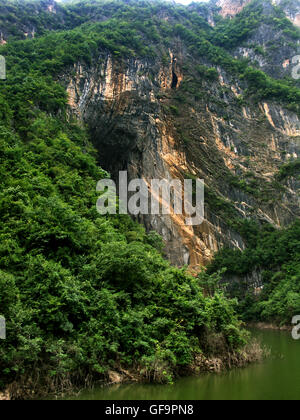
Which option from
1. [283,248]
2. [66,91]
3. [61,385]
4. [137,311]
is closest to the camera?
[61,385]

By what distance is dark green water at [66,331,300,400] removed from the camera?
6668mm

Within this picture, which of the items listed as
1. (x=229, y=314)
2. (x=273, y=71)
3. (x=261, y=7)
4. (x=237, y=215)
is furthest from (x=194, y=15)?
(x=229, y=314)

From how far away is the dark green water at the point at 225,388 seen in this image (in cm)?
667

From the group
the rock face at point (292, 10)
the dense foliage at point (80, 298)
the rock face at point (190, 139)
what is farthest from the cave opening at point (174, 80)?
the dense foliage at point (80, 298)

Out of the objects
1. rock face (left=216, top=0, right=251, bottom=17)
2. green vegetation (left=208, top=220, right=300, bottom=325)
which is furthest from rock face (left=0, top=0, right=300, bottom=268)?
rock face (left=216, top=0, right=251, bottom=17)

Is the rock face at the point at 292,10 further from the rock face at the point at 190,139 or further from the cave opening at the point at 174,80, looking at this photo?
the cave opening at the point at 174,80

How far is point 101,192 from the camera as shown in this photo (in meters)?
16.1

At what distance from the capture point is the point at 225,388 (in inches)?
289

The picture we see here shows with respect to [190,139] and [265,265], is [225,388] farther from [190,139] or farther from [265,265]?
[190,139]

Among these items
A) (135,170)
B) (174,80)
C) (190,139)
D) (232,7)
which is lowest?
(135,170)

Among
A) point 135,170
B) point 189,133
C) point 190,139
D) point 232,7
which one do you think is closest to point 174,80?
point 189,133

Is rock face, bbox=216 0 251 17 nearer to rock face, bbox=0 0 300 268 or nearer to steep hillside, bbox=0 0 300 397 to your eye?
steep hillside, bbox=0 0 300 397

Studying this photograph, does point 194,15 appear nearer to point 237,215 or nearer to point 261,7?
point 261,7

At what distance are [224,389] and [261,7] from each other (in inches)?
1880
